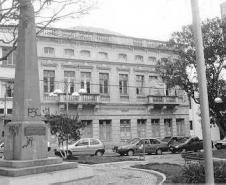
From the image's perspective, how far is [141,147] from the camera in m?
28.1

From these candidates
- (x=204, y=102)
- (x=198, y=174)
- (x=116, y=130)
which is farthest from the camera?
(x=116, y=130)

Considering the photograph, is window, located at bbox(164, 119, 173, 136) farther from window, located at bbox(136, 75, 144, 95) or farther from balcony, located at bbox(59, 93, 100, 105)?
balcony, located at bbox(59, 93, 100, 105)

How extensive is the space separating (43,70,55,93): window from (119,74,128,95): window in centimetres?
826

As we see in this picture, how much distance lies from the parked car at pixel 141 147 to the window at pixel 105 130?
831 centimetres

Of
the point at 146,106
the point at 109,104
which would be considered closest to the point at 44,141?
the point at 109,104

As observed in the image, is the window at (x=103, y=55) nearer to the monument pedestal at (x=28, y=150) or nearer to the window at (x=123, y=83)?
the window at (x=123, y=83)

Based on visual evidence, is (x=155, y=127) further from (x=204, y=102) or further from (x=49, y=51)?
(x=204, y=102)

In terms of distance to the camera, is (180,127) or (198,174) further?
(180,127)

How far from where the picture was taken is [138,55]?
136 ft

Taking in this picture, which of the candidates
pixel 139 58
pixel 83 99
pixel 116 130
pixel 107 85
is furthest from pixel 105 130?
pixel 139 58

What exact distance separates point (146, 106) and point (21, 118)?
29.9 meters

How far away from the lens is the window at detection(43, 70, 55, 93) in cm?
3528

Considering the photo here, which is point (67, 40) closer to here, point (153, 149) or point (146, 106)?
point (146, 106)

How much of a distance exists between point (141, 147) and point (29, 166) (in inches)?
708
